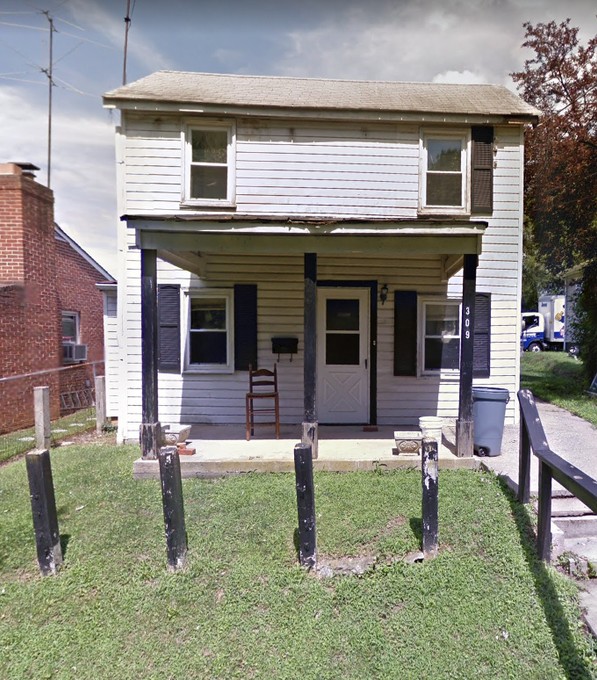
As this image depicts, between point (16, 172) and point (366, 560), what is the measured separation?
8316 millimetres

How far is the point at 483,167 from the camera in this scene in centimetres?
710

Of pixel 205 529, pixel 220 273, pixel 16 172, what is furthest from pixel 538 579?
pixel 16 172

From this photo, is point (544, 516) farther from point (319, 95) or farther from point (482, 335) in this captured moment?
point (319, 95)

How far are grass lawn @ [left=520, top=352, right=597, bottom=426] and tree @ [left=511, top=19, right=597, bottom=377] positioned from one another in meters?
1.14

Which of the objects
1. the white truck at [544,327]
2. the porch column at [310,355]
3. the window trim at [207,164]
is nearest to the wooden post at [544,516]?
the porch column at [310,355]

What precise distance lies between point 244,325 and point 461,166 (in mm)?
4607

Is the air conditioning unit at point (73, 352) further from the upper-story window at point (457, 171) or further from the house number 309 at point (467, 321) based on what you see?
the house number 309 at point (467, 321)

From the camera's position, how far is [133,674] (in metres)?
2.53

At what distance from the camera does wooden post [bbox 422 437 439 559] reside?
3.41 m

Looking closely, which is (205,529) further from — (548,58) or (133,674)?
(548,58)

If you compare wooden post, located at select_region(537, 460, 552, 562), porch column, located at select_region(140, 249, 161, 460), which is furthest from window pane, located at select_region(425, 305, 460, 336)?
porch column, located at select_region(140, 249, 161, 460)

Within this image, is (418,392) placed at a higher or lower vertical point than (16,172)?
lower

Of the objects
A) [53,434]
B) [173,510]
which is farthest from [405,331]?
[53,434]

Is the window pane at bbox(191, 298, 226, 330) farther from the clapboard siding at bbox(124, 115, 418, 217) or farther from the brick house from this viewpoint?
the brick house
